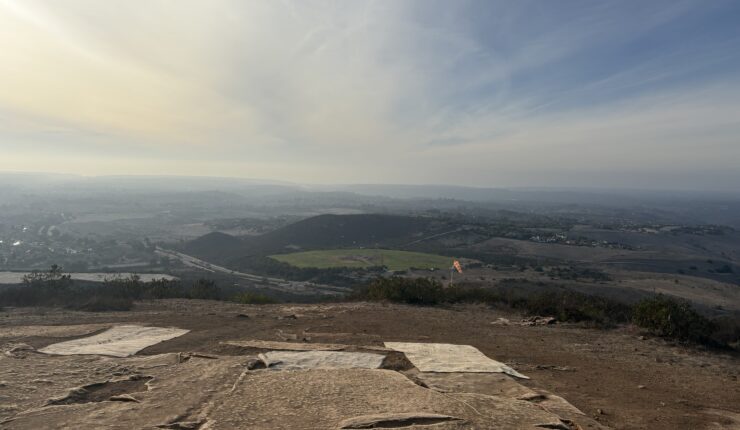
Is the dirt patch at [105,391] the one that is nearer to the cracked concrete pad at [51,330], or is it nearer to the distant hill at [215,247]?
the cracked concrete pad at [51,330]

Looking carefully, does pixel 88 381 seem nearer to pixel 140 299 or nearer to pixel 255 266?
pixel 140 299

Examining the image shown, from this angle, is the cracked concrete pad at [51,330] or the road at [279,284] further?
the road at [279,284]

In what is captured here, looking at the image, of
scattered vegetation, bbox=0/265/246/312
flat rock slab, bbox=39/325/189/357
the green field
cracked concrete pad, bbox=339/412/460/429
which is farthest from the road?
cracked concrete pad, bbox=339/412/460/429

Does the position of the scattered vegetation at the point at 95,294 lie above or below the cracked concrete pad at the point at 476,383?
below

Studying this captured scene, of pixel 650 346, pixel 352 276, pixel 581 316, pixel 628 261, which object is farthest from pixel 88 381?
pixel 628 261

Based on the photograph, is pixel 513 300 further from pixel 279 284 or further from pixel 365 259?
pixel 365 259

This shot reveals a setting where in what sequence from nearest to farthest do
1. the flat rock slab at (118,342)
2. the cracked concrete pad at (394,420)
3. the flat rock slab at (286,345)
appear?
the cracked concrete pad at (394,420), the flat rock slab at (118,342), the flat rock slab at (286,345)

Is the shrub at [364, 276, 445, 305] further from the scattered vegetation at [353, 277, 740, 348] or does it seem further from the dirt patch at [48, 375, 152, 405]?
the dirt patch at [48, 375, 152, 405]

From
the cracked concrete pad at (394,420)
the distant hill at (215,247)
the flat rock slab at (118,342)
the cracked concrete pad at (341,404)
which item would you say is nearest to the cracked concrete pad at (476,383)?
the cracked concrete pad at (341,404)
